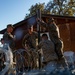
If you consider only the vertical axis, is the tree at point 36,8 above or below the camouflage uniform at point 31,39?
above

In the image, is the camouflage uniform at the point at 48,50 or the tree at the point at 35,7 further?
the tree at the point at 35,7

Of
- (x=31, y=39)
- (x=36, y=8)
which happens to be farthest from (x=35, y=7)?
(x=31, y=39)

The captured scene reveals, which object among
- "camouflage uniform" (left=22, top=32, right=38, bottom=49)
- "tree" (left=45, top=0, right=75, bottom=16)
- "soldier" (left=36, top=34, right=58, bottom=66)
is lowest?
"soldier" (left=36, top=34, right=58, bottom=66)

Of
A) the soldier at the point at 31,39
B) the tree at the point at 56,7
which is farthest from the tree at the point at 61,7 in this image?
the soldier at the point at 31,39

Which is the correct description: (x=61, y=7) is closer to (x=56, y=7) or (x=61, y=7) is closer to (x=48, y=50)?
(x=56, y=7)

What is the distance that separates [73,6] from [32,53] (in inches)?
1375

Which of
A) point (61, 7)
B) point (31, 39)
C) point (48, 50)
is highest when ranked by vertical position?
point (61, 7)

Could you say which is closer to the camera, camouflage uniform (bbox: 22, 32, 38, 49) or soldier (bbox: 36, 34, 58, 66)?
soldier (bbox: 36, 34, 58, 66)

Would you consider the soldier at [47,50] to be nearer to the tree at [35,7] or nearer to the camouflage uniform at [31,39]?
the camouflage uniform at [31,39]

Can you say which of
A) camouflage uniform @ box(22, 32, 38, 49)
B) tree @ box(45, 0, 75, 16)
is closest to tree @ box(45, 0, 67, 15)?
tree @ box(45, 0, 75, 16)

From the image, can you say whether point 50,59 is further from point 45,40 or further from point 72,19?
point 72,19

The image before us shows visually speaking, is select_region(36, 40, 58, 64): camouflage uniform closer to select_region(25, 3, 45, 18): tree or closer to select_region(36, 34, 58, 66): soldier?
select_region(36, 34, 58, 66): soldier

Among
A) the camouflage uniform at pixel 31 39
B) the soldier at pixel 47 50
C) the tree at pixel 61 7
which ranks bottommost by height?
the soldier at pixel 47 50

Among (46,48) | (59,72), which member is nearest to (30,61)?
(46,48)
